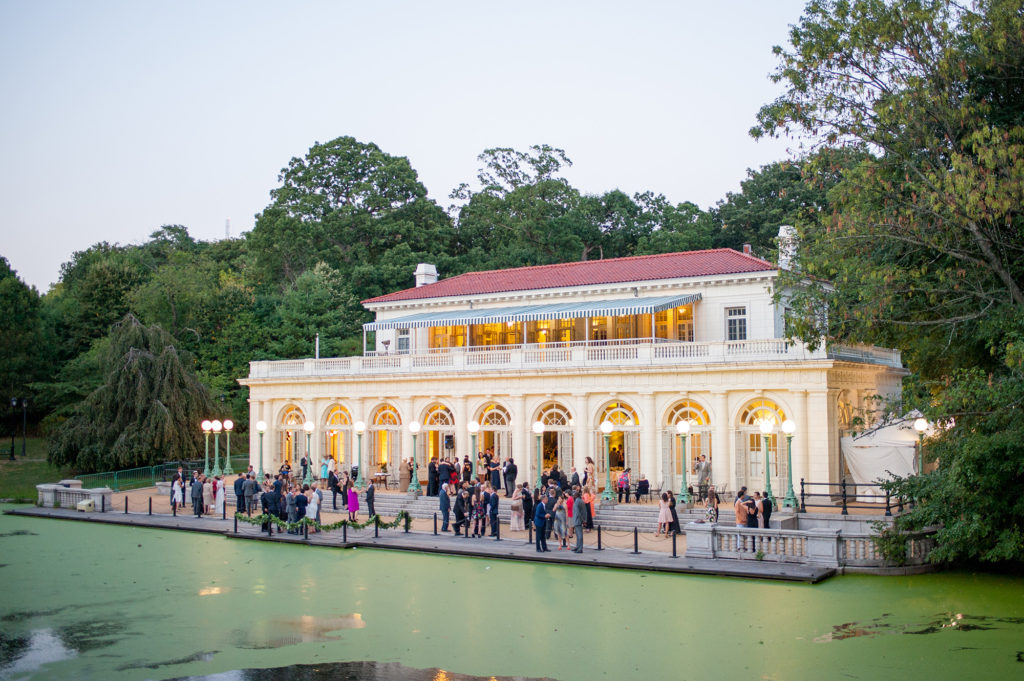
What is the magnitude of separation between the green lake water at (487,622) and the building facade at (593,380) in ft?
31.8

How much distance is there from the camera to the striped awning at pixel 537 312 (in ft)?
114

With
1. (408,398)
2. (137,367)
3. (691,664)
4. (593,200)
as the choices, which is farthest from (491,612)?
(593,200)

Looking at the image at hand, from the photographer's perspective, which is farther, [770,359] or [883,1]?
[770,359]

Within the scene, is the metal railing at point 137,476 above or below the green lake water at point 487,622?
above

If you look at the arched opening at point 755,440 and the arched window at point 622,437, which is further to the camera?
the arched window at point 622,437

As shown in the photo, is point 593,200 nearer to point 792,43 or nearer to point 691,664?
point 792,43

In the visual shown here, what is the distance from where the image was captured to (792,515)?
80.3 ft

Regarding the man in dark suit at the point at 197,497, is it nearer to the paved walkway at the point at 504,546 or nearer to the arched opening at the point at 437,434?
the paved walkway at the point at 504,546

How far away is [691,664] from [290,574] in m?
10.4

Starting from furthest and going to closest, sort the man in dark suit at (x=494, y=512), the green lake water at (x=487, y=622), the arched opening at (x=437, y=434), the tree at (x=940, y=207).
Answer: the arched opening at (x=437, y=434) < the man in dark suit at (x=494, y=512) < the tree at (x=940, y=207) < the green lake water at (x=487, y=622)

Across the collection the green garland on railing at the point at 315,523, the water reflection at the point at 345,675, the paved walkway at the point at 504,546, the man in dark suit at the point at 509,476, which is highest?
the man in dark suit at the point at 509,476

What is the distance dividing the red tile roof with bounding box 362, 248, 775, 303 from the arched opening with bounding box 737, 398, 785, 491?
534 cm

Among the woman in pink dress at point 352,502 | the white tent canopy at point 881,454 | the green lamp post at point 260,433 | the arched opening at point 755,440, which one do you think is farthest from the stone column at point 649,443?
the green lamp post at point 260,433

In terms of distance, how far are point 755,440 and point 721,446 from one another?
1138mm
